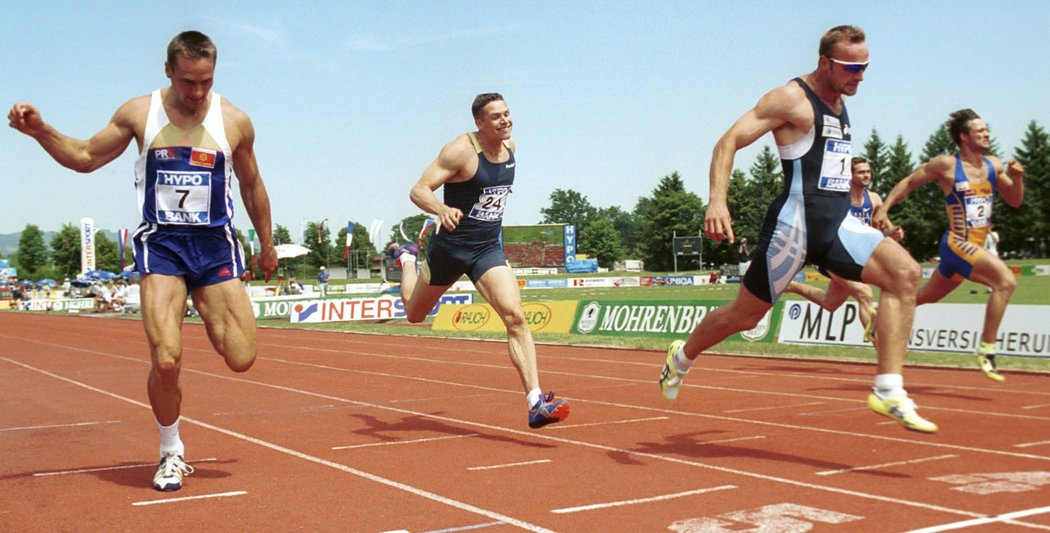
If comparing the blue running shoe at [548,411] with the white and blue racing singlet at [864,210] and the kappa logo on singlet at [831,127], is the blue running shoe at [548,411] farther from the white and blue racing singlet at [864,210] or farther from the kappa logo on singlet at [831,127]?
the white and blue racing singlet at [864,210]

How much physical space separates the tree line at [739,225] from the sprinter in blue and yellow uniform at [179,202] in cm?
5280

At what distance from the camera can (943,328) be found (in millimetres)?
13555

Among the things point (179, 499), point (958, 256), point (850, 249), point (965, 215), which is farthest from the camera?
point (965, 215)

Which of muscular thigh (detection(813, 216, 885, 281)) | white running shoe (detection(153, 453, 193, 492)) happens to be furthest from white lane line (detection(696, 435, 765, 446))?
white running shoe (detection(153, 453, 193, 492))

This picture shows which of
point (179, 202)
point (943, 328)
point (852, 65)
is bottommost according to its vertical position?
point (943, 328)

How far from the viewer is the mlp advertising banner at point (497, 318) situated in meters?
22.0

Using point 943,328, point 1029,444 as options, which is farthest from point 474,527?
point 943,328

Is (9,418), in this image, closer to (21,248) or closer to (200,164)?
(200,164)

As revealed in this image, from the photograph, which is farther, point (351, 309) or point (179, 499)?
point (351, 309)

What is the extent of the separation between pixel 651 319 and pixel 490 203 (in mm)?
12307

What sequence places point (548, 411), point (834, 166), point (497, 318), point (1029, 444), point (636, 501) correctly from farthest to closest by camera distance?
point (497, 318)
point (548, 411)
point (1029, 444)
point (834, 166)
point (636, 501)

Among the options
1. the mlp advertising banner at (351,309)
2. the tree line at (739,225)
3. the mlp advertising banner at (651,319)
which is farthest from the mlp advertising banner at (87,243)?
the mlp advertising banner at (651,319)

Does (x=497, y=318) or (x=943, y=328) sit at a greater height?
(x=943, y=328)

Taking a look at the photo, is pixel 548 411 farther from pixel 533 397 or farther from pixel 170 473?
pixel 170 473
